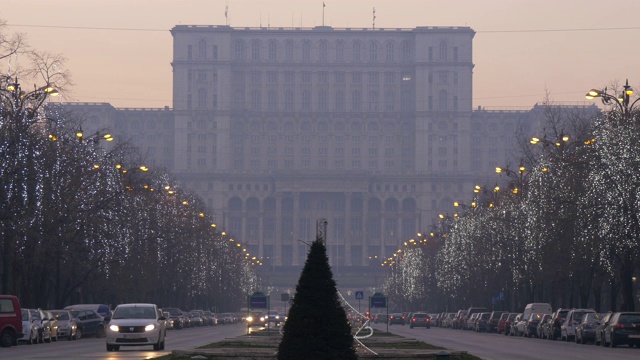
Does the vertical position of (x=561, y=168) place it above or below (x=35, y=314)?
above

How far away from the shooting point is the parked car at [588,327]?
62969mm

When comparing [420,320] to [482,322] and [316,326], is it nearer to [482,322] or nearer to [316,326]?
[482,322]

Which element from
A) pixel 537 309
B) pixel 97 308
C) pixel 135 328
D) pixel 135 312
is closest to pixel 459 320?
pixel 537 309

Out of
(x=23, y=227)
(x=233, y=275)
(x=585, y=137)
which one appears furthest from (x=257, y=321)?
(x=233, y=275)

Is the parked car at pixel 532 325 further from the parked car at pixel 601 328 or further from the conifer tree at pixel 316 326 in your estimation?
the conifer tree at pixel 316 326

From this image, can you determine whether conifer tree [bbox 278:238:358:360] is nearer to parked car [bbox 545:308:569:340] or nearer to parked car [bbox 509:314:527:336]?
parked car [bbox 545:308:569:340]

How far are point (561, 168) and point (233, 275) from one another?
336ft

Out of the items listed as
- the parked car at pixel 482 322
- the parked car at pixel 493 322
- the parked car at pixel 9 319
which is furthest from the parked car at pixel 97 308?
the parked car at pixel 482 322

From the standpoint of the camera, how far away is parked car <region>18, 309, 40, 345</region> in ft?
193

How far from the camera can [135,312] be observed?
52.2 meters

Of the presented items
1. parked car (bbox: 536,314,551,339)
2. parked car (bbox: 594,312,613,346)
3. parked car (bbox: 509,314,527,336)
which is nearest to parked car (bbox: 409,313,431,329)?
parked car (bbox: 509,314,527,336)

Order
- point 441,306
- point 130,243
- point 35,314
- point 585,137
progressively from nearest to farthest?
point 35,314 < point 585,137 < point 130,243 < point 441,306

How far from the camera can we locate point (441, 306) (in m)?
165

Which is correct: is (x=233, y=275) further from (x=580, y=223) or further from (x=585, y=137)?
(x=580, y=223)
